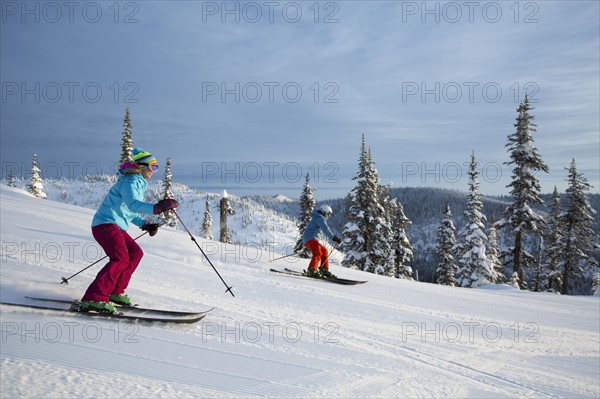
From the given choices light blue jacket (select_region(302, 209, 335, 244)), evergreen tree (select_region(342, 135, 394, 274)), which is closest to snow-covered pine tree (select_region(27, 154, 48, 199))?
evergreen tree (select_region(342, 135, 394, 274))

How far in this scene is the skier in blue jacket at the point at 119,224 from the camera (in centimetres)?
450

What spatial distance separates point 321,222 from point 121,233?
726cm

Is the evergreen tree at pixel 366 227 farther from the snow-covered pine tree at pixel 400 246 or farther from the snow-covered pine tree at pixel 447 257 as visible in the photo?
the snow-covered pine tree at pixel 447 257

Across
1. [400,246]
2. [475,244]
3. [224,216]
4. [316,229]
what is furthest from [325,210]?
[400,246]

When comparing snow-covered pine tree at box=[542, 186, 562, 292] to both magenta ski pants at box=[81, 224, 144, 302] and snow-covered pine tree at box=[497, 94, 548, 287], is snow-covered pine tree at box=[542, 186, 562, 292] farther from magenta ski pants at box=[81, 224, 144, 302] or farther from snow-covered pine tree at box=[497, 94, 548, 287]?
magenta ski pants at box=[81, 224, 144, 302]

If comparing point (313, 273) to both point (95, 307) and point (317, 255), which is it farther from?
point (95, 307)

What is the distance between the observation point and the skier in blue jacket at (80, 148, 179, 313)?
4500mm

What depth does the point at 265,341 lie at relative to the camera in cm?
463

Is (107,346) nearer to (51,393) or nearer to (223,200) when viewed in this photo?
(51,393)

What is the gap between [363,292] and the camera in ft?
31.3

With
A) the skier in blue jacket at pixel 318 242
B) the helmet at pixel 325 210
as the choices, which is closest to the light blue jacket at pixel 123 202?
the skier in blue jacket at pixel 318 242

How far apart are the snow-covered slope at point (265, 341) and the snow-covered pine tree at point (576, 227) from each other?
102 feet

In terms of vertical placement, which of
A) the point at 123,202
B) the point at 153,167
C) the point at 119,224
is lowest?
the point at 119,224

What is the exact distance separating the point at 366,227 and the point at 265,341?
27408 millimetres
